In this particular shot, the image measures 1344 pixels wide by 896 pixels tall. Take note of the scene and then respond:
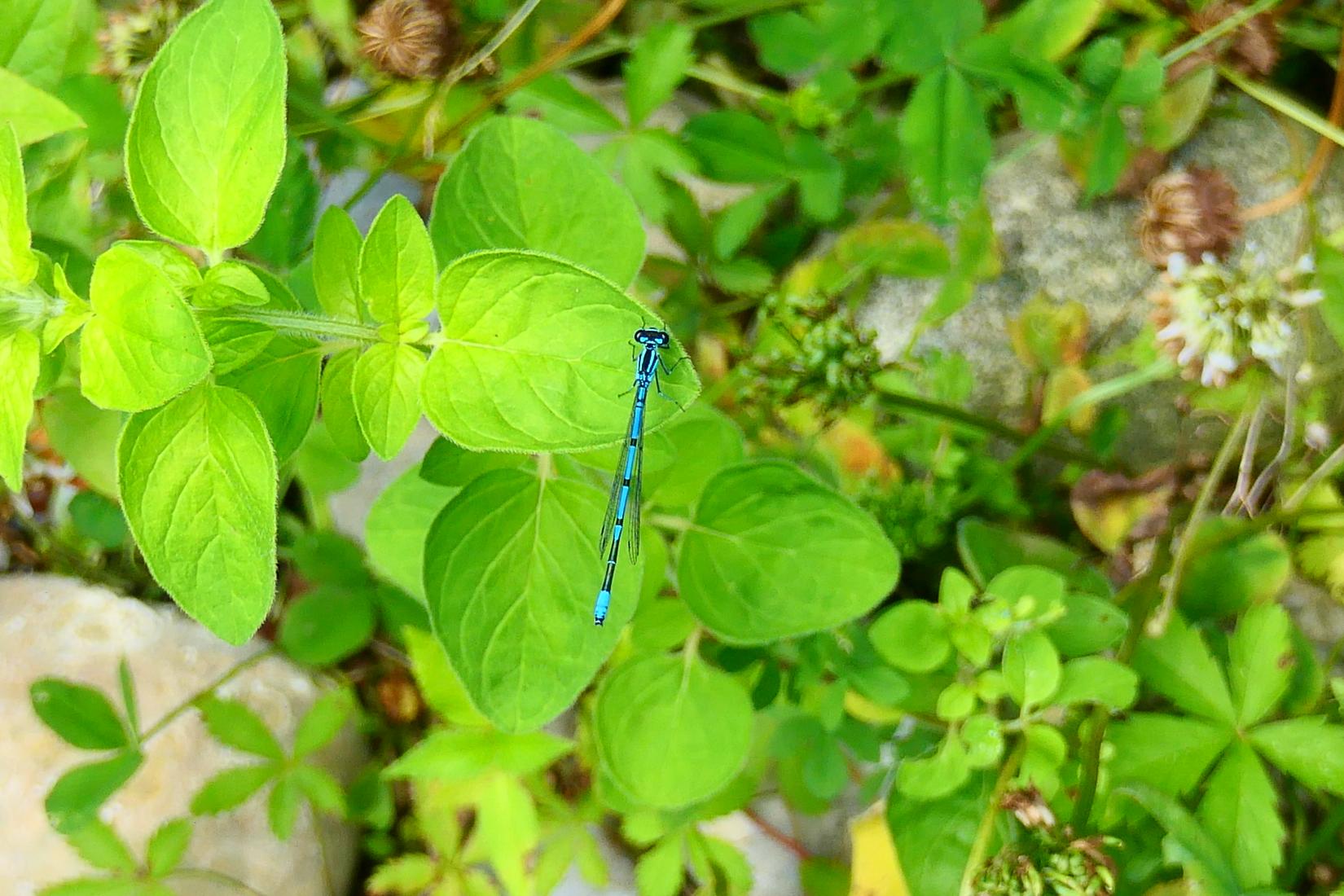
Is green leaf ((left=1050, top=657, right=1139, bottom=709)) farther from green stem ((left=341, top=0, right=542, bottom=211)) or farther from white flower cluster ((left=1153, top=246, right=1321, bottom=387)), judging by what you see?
green stem ((left=341, top=0, right=542, bottom=211))

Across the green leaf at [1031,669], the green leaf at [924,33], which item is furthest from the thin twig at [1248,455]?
the green leaf at [924,33]

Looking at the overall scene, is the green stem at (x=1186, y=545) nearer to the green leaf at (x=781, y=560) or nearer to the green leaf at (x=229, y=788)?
the green leaf at (x=781, y=560)

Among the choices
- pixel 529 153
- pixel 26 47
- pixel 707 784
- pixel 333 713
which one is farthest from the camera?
pixel 333 713

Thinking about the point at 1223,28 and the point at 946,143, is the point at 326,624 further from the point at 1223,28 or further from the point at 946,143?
the point at 1223,28

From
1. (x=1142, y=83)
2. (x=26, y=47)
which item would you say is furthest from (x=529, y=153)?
(x=1142, y=83)

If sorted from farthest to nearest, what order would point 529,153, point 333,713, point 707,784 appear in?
point 333,713
point 707,784
point 529,153

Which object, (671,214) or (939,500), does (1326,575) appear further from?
(671,214)
